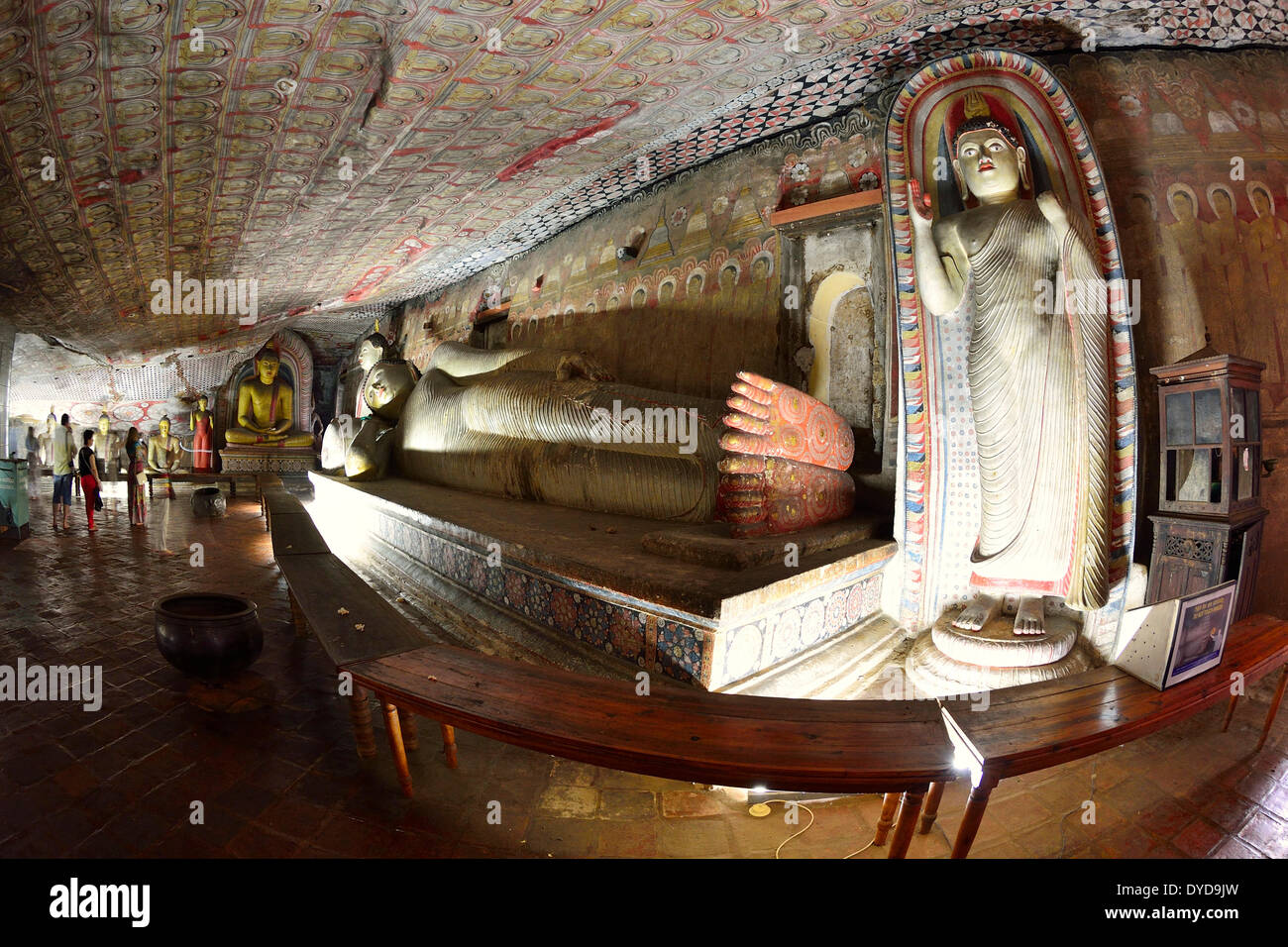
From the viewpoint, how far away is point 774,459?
2.83 m

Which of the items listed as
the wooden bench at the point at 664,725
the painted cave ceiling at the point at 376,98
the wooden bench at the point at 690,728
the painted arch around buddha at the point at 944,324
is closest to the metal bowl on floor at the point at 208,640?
the wooden bench at the point at 664,725

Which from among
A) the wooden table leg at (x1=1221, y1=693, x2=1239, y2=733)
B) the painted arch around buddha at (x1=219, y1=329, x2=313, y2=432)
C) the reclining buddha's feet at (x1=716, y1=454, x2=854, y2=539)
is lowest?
the wooden table leg at (x1=1221, y1=693, x2=1239, y2=733)

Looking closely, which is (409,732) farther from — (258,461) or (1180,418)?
(258,461)

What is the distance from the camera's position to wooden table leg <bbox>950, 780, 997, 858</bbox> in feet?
4.54

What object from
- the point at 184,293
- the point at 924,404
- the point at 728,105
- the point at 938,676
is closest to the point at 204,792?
the point at 938,676

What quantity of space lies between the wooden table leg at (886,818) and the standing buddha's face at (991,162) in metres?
2.83

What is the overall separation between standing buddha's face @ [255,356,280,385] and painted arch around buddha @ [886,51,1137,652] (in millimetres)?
11852

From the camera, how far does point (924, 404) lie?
312 cm

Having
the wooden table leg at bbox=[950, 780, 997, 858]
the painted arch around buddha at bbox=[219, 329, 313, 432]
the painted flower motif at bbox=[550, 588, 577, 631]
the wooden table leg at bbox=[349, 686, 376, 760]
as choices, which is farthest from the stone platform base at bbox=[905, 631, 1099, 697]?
the painted arch around buddha at bbox=[219, 329, 313, 432]

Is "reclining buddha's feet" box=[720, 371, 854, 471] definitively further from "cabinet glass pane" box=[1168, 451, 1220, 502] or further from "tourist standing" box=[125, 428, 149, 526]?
"tourist standing" box=[125, 428, 149, 526]

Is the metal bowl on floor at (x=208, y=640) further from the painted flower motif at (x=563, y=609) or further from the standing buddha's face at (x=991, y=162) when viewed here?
the standing buddha's face at (x=991, y=162)

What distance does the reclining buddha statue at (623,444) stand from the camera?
9.00ft

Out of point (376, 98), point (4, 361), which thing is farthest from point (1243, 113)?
point (4, 361)

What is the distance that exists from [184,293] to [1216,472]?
7.93 meters
